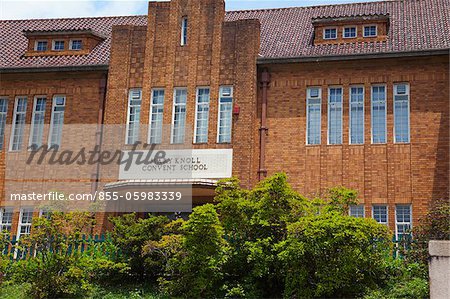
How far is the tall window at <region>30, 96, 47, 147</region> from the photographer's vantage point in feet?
87.9

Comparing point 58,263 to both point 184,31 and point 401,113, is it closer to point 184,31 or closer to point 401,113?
point 184,31

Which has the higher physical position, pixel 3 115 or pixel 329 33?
pixel 329 33

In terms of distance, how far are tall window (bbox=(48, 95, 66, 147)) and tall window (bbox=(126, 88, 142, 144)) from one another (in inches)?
116

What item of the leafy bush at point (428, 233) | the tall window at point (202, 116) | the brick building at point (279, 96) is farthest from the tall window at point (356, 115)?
the leafy bush at point (428, 233)

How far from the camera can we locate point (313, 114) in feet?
81.9

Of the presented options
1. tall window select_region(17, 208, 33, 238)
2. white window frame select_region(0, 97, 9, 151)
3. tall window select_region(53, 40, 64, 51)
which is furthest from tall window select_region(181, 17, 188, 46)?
tall window select_region(17, 208, 33, 238)

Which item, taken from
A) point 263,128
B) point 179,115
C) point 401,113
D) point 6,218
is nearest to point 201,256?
point 263,128

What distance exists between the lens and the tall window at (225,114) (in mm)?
24953

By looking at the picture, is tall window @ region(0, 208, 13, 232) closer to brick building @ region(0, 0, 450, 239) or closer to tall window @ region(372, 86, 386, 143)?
brick building @ region(0, 0, 450, 239)

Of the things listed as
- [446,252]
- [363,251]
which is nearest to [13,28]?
[363,251]

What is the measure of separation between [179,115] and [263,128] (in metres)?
3.19

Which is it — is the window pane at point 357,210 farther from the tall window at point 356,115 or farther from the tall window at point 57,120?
the tall window at point 57,120

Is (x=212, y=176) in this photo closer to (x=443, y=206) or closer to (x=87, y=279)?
(x=87, y=279)

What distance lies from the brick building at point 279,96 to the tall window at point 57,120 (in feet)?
0.18
